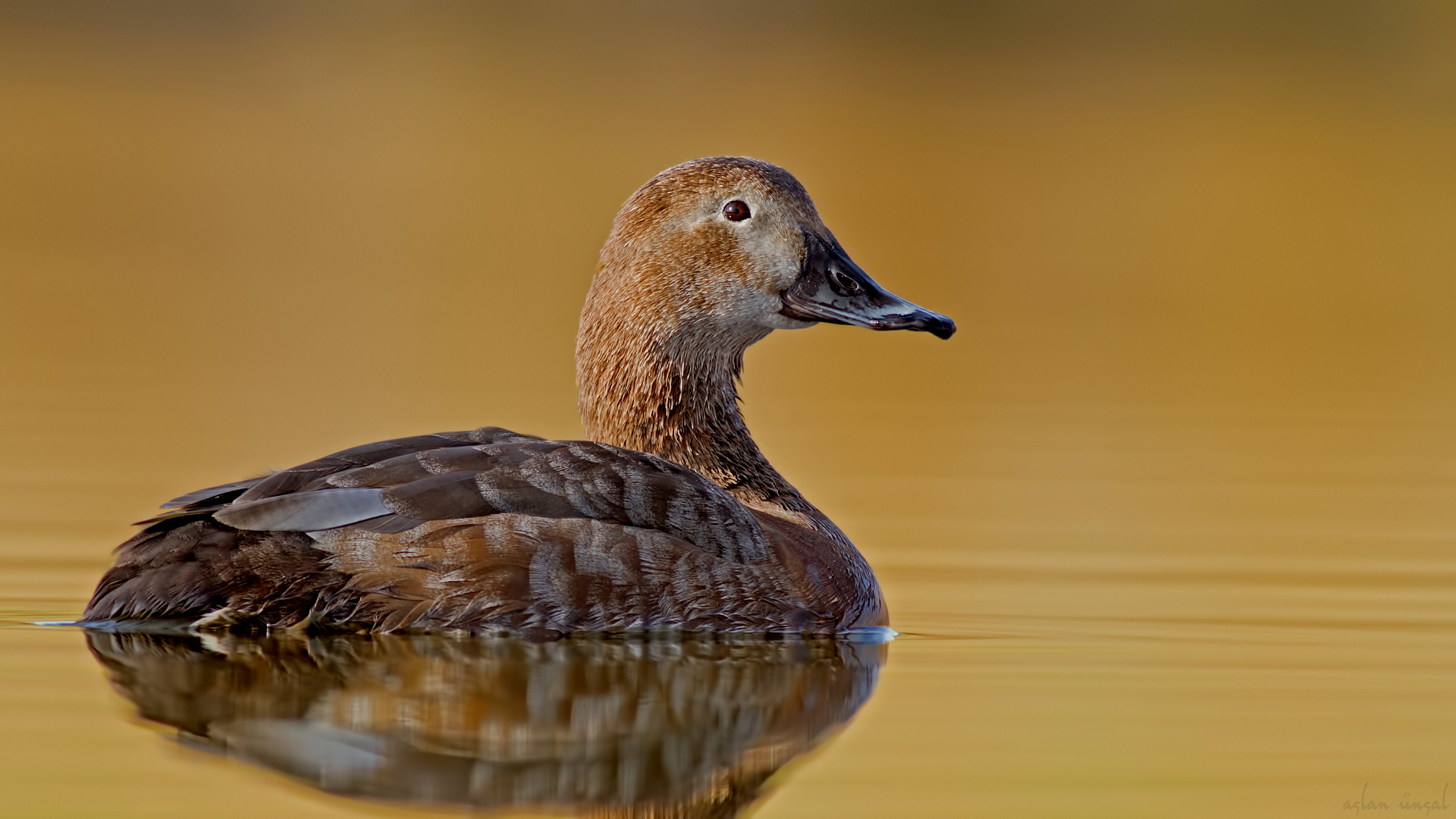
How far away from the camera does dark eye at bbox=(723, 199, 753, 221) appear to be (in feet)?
27.2

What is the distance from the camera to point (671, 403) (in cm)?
828

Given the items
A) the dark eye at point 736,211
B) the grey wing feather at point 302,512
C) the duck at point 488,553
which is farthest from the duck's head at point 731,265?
the grey wing feather at point 302,512

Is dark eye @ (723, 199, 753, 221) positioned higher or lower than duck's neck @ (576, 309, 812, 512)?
higher

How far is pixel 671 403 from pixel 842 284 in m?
0.82

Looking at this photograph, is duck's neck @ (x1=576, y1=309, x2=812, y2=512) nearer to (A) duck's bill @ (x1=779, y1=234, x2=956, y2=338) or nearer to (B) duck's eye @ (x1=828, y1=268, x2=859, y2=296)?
(A) duck's bill @ (x1=779, y1=234, x2=956, y2=338)

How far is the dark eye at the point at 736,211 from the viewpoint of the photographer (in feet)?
27.2

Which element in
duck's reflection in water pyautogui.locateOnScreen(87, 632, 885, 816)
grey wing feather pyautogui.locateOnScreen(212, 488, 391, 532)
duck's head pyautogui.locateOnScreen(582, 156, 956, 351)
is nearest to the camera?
duck's reflection in water pyautogui.locateOnScreen(87, 632, 885, 816)

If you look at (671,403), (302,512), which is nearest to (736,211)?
(671,403)

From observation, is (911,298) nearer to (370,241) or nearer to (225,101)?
(370,241)

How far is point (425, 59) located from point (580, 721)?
32599 mm

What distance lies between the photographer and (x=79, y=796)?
4.93 m

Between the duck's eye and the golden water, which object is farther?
the duck's eye

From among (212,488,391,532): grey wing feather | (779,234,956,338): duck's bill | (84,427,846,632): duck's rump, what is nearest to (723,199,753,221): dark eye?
(779,234,956,338): duck's bill

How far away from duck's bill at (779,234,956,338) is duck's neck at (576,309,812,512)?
1.10 ft
